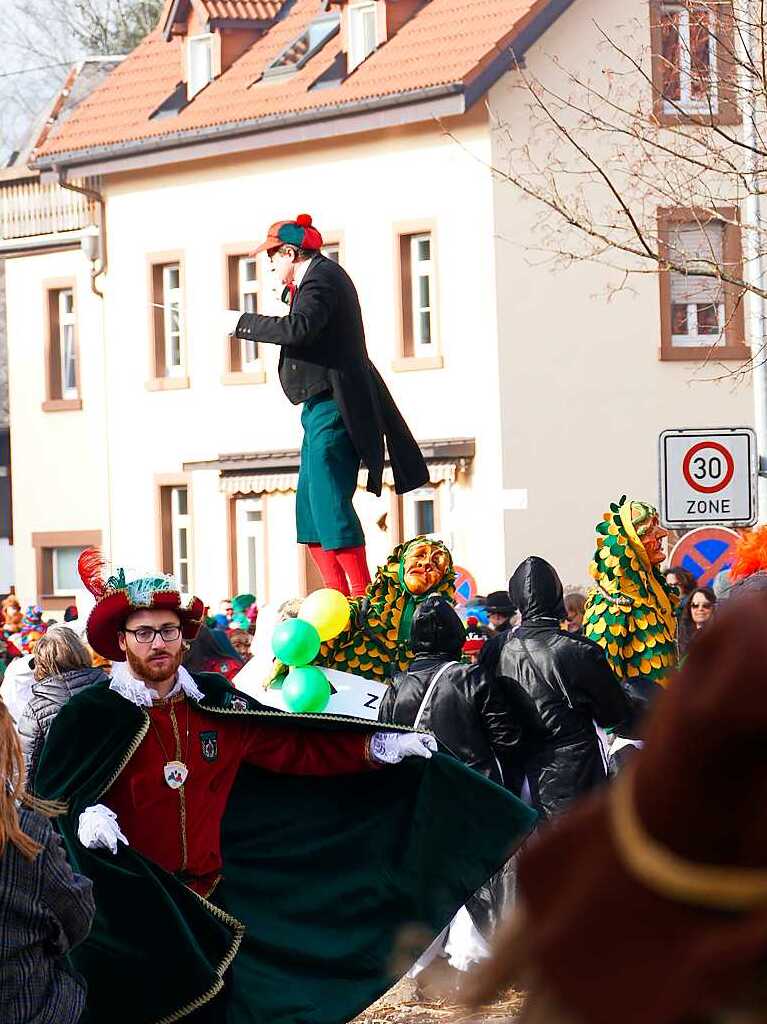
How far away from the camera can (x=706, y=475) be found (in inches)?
535

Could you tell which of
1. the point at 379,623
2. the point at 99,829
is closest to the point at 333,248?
the point at 379,623

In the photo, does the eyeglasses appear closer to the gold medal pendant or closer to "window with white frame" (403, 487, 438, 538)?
the gold medal pendant

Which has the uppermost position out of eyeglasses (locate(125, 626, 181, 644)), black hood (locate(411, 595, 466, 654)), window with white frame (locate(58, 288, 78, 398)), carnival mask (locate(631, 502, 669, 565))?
window with white frame (locate(58, 288, 78, 398))

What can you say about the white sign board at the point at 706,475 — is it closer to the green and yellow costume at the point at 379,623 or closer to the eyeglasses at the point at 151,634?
the green and yellow costume at the point at 379,623

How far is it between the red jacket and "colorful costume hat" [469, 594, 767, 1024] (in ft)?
16.4

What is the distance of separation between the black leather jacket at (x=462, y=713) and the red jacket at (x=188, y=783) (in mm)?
2155

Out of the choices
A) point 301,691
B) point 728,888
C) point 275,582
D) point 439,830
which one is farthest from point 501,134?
point 728,888

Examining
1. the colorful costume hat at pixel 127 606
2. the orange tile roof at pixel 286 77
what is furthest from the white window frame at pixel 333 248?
the colorful costume hat at pixel 127 606

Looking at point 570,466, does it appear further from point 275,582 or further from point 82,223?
point 82,223

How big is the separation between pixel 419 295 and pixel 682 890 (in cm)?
2690

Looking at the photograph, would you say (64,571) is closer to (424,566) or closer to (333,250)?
(333,250)

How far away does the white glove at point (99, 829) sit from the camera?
6.01 meters

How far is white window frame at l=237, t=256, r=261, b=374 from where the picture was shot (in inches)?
1168

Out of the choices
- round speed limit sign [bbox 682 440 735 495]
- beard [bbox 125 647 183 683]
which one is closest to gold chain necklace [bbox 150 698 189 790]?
beard [bbox 125 647 183 683]
